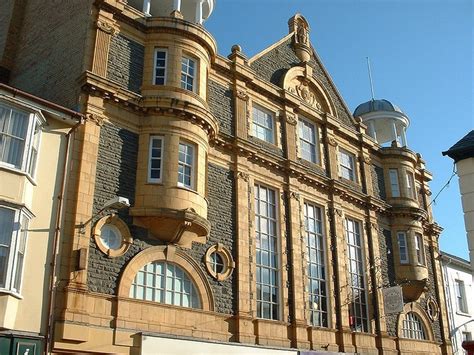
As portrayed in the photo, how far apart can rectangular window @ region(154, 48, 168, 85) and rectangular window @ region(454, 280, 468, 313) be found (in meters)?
26.1

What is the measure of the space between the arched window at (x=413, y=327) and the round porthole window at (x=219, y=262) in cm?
1305

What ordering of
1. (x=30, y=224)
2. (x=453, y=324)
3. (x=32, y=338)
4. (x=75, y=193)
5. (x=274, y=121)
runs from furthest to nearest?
1. (x=453, y=324)
2. (x=274, y=121)
3. (x=75, y=193)
4. (x=30, y=224)
5. (x=32, y=338)

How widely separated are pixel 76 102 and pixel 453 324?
27.6 metres

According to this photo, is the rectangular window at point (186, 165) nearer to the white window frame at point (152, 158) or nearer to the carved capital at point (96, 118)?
the white window frame at point (152, 158)

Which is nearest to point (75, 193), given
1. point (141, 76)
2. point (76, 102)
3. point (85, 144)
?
point (85, 144)

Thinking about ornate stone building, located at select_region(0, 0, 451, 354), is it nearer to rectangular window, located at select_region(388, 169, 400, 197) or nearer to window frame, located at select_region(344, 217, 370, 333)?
window frame, located at select_region(344, 217, 370, 333)

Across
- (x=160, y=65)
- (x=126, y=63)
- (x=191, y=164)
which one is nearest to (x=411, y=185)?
(x=191, y=164)

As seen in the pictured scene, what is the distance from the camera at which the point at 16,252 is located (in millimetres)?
16156

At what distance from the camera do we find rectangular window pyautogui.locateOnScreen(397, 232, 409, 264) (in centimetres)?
3256

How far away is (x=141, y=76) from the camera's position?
22484 mm

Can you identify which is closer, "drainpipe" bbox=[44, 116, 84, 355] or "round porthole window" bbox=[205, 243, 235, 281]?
"drainpipe" bbox=[44, 116, 84, 355]

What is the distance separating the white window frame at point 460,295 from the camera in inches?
1494

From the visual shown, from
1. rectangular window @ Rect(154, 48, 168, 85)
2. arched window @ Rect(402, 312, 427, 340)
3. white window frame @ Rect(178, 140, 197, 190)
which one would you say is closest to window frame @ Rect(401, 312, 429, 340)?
arched window @ Rect(402, 312, 427, 340)

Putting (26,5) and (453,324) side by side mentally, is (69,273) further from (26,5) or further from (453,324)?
(453,324)
